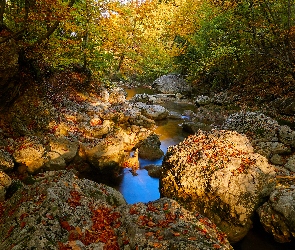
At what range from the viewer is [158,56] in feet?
134

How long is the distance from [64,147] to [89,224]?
7668mm

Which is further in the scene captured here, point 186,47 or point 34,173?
point 186,47

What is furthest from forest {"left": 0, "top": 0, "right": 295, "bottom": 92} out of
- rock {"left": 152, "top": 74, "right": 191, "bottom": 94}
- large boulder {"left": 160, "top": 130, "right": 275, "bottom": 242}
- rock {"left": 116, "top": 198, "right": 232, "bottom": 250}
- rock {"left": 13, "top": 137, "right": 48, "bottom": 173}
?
rock {"left": 116, "top": 198, "right": 232, "bottom": 250}

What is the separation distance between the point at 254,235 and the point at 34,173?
31.6 feet

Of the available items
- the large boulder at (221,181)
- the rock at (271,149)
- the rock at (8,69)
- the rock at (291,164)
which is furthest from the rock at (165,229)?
the rock at (8,69)

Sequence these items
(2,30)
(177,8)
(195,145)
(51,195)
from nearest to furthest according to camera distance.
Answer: (51,195), (195,145), (2,30), (177,8)

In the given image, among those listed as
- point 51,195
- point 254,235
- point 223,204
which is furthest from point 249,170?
point 51,195

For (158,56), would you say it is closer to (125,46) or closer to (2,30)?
(125,46)

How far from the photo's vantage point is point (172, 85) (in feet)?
137

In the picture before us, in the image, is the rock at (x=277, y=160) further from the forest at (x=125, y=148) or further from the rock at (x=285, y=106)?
the rock at (x=285, y=106)

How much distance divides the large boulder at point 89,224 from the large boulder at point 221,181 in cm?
308

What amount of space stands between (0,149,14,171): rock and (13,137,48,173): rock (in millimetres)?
434

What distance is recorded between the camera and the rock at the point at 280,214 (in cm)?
923

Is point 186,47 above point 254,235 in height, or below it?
above
